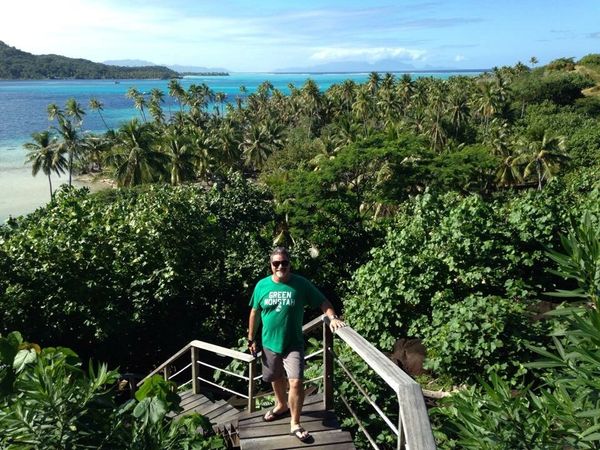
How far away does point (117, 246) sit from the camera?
37.1ft

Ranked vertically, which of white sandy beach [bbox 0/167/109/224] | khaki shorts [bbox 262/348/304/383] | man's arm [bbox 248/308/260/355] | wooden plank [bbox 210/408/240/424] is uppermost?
man's arm [bbox 248/308/260/355]

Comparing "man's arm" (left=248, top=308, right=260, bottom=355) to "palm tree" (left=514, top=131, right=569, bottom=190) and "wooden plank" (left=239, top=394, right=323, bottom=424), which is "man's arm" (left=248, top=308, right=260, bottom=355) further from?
"palm tree" (left=514, top=131, right=569, bottom=190)

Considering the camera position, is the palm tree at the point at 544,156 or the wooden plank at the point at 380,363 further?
the palm tree at the point at 544,156

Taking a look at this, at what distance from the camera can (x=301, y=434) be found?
4.15 metres

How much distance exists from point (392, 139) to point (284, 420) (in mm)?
24456

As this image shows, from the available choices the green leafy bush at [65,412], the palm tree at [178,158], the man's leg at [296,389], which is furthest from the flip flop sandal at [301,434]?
the palm tree at [178,158]

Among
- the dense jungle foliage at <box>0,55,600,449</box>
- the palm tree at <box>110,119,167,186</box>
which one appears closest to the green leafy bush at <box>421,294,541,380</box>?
the dense jungle foliage at <box>0,55,600,449</box>

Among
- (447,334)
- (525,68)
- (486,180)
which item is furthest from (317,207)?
(525,68)

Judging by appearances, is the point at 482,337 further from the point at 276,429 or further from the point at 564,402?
the point at 564,402

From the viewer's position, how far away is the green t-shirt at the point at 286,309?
175 inches

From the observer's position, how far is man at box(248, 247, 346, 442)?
4.44 m

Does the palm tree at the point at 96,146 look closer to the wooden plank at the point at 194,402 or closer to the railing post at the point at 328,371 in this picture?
the wooden plank at the point at 194,402

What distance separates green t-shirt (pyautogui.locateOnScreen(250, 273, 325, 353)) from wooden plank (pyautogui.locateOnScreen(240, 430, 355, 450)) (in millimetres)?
711

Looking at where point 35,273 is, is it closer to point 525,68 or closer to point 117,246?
point 117,246
